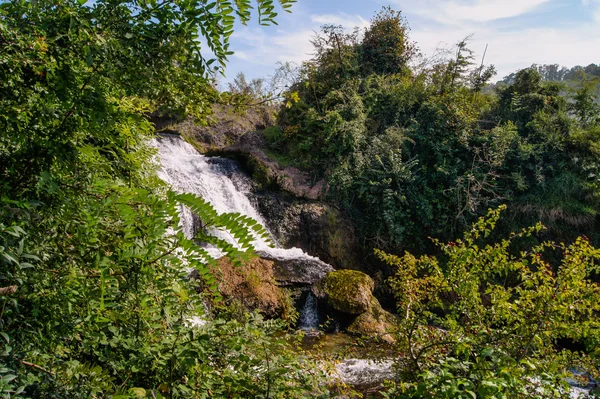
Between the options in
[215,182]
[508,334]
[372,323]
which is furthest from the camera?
[215,182]

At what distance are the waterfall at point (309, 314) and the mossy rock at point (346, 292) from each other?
19 centimetres

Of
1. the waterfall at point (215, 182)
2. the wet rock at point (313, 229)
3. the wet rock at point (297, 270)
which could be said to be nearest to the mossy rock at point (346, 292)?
the wet rock at point (297, 270)

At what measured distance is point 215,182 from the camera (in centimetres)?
1107

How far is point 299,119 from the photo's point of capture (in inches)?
540

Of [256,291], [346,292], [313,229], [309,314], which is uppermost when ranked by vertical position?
[313,229]

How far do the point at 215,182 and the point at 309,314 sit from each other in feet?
16.1

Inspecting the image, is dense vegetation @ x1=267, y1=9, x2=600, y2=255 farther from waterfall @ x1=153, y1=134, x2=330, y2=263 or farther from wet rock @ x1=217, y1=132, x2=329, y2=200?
waterfall @ x1=153, y1=134, x2=330, y2=263

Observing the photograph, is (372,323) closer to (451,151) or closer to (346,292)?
(346,292)

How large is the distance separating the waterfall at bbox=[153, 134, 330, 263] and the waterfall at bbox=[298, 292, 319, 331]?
1273 mm

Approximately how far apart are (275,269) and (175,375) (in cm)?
686

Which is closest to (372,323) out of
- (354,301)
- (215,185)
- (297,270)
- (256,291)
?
(354,301)

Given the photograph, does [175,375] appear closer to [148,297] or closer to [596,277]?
[148,297]

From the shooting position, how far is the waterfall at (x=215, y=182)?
399 inches

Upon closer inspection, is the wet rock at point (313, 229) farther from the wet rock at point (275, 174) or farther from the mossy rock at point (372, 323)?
the mossy rock at point (372, 323)
